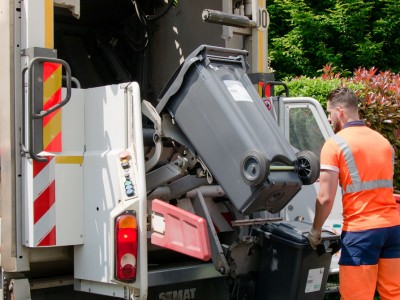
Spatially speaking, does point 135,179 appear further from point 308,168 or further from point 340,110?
point 340,110

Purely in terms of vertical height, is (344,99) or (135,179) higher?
(344,99)

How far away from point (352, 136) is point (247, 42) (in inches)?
42.0

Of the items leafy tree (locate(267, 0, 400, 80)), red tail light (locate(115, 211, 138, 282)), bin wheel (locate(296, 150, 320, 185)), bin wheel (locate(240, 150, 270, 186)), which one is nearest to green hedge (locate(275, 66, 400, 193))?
bin wheel (locate(296, 150, 320, 185))

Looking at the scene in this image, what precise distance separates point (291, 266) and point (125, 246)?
1022 mm

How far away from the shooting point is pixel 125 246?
131 inches

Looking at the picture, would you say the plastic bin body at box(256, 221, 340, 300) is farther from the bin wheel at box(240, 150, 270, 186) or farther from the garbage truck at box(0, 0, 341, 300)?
the bin wheel at box(240, 150, 270, 186)

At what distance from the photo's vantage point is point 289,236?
3.88 meters

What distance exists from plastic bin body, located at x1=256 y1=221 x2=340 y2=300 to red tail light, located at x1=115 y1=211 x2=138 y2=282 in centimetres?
93

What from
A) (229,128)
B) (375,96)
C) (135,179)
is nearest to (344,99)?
(229,128)

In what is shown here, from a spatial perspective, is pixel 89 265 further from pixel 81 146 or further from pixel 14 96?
pixel 14 96

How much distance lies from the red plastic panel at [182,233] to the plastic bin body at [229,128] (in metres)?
0.24

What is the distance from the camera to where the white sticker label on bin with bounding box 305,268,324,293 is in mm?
3878

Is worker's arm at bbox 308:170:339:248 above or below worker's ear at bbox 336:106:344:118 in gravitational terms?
below

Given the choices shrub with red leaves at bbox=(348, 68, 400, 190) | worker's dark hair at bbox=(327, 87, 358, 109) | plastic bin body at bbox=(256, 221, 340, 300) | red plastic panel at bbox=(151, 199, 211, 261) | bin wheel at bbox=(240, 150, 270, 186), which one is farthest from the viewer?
shrub with red leaves at bbox=(348, 68, 400, 190)
